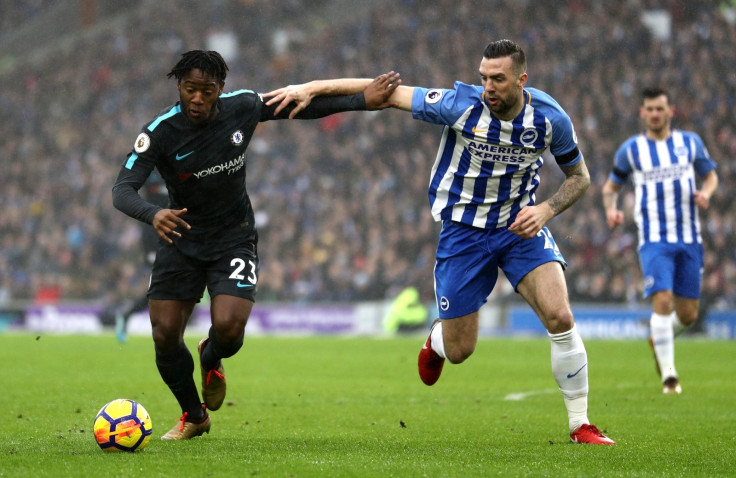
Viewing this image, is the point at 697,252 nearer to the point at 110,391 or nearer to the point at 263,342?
the point at 110,391

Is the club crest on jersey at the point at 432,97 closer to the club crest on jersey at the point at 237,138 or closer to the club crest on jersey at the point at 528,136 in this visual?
the club crest on jersey at the point at 528,136

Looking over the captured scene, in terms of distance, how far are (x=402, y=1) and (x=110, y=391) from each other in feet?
78.1

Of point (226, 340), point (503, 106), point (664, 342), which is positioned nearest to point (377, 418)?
point (226, 340)

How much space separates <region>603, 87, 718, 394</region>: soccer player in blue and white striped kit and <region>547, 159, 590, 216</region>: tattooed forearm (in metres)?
3.62

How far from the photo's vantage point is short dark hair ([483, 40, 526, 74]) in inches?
245

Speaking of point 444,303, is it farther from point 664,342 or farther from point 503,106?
point 664,342

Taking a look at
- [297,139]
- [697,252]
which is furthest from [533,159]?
[297,139]

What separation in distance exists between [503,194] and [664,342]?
4202mm

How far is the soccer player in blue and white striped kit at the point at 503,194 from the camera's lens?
630 centimetres

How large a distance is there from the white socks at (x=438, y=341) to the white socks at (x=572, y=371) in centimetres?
92

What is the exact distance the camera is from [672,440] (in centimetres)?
654

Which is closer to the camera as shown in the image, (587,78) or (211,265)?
(211,265)

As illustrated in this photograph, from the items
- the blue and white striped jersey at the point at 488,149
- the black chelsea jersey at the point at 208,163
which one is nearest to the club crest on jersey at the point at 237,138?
the black chelsea jersey at the point at 208,163

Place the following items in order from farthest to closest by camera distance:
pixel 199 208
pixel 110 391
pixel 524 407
Result: pixel 110 391 < pixel 524 407 < pixel 199 208
